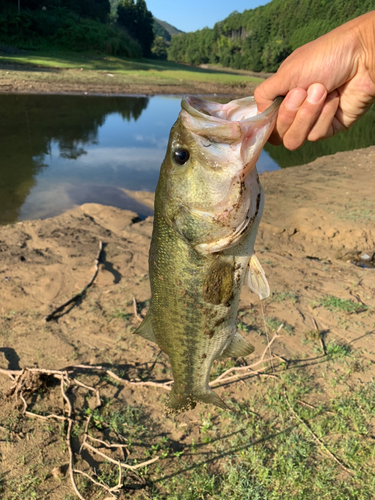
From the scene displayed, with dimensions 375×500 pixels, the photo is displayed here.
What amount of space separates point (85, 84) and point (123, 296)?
2451cm

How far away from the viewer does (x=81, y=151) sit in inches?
499

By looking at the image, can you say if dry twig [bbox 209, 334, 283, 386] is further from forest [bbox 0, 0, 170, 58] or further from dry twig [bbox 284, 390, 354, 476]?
forest [bbox 0, 0, 170, 58]

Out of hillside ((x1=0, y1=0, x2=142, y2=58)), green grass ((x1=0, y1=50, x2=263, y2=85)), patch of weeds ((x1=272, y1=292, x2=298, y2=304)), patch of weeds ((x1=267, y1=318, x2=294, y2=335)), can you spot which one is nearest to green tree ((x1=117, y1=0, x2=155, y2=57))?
hillside ((x1=0, y1=0, x2=142, y2=58))

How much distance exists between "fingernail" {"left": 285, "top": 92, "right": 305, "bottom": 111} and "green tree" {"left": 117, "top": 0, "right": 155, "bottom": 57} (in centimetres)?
8196

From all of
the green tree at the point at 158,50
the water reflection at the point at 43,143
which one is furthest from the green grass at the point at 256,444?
the green tree at the point at 158,50

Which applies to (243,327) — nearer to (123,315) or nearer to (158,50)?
(123,315)

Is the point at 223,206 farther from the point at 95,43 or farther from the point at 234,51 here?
the point at 234,51

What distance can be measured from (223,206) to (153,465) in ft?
7.78

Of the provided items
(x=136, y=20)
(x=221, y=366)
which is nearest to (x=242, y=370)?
(x=221, y=366)

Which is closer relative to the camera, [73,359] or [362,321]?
[73,359]

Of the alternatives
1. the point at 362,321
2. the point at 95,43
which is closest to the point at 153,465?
the point at 362,321

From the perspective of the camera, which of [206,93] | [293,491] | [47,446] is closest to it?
[293,491]

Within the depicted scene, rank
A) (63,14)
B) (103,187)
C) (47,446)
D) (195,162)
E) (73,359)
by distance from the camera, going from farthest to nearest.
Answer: (63,14) < (103,187) < (73,359) < (47,446) < (195,162)

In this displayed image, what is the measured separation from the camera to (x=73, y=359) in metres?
3.87
